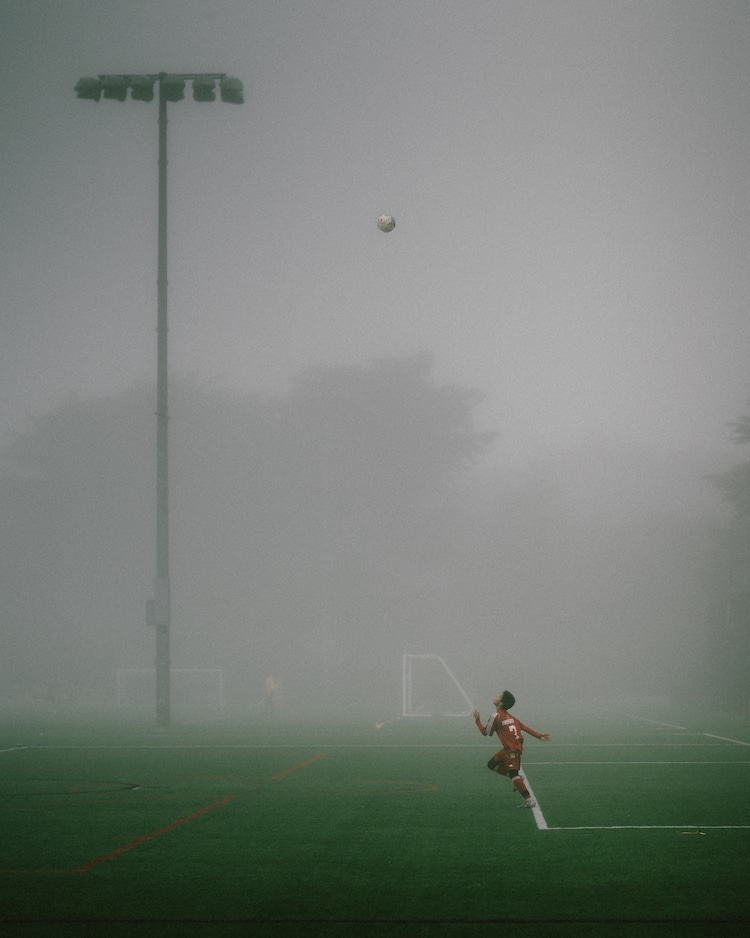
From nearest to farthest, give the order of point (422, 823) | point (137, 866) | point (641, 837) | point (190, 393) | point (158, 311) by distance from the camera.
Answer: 1. point (137, 866)
2. point (641, 837)
3. point (422, 823)
4. point (158, 311)
5. point (190, 393)

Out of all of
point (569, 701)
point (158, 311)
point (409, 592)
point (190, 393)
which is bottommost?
point (569, 701)

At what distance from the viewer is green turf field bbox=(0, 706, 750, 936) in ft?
24.5

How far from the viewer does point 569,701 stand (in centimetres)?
6197

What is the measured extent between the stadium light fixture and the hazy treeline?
37.4 m

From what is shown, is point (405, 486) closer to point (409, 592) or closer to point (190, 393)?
point (409, 592)

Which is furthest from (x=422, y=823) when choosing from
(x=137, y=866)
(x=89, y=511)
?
(x=89, y=511)

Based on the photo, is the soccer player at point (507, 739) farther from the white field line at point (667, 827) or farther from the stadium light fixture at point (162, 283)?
the stadium light fixture at point (162, 283)

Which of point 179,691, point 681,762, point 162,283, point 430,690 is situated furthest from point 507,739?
point 179,691

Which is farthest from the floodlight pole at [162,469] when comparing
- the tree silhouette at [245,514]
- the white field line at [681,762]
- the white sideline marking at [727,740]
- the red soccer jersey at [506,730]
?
the tree silhouette at [245,514]

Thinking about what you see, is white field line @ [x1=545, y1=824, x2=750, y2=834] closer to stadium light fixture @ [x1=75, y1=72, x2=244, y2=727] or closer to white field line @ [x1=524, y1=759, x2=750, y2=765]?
white field line @ [x1=524, y1=759, x2=750, y2=765]

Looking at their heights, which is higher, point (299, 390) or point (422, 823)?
point (299, 390)

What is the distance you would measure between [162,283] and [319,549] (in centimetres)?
4465

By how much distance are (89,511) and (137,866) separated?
68080 millimetres

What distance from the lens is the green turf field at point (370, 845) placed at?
7.45m
